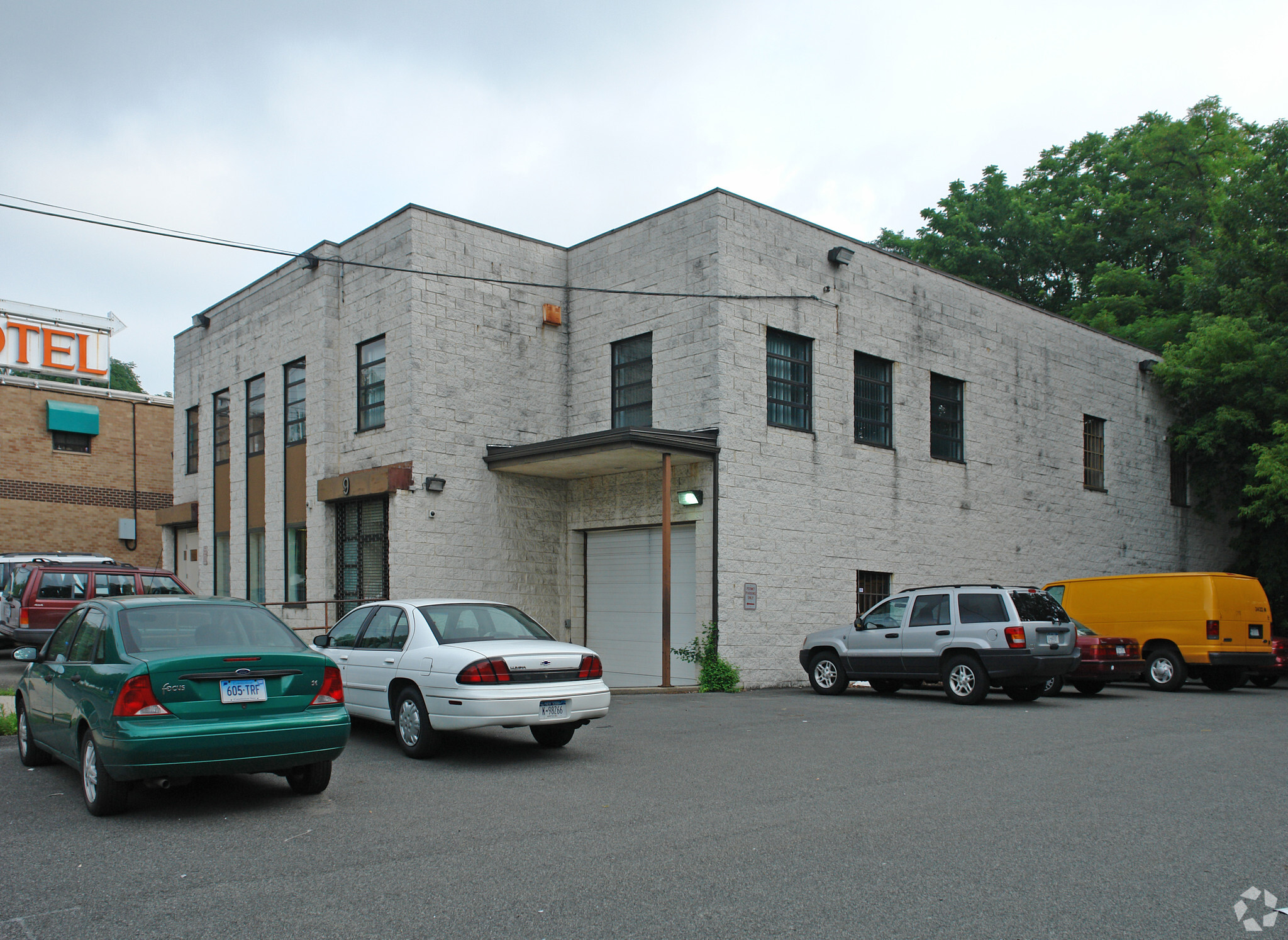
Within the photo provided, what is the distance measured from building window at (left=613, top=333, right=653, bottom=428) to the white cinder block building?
1.8 inches

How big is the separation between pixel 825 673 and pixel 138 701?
11.6m

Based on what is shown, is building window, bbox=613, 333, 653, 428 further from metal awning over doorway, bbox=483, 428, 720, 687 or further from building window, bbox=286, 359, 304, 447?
building window, bbox=286, 359, 304, 447

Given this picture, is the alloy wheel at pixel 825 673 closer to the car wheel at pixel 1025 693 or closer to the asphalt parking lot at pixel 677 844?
the car wheel at pixel 1025 693

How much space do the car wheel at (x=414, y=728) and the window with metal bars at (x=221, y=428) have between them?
628 inches

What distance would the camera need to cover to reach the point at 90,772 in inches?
281

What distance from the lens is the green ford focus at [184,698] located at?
22.4 feet

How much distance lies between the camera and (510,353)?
19.2 m

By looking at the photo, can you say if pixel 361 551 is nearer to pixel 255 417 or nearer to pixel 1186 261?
pixel 255 417

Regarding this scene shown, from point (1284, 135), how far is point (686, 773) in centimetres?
2336

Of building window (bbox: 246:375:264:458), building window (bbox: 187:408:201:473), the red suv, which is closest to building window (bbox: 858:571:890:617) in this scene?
the red suv

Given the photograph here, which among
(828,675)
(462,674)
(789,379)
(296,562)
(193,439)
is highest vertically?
(789,379)

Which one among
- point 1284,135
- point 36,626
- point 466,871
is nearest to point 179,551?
point 36,626

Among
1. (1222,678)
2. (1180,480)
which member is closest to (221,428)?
(1222,678)

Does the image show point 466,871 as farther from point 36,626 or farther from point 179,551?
point 179,551
